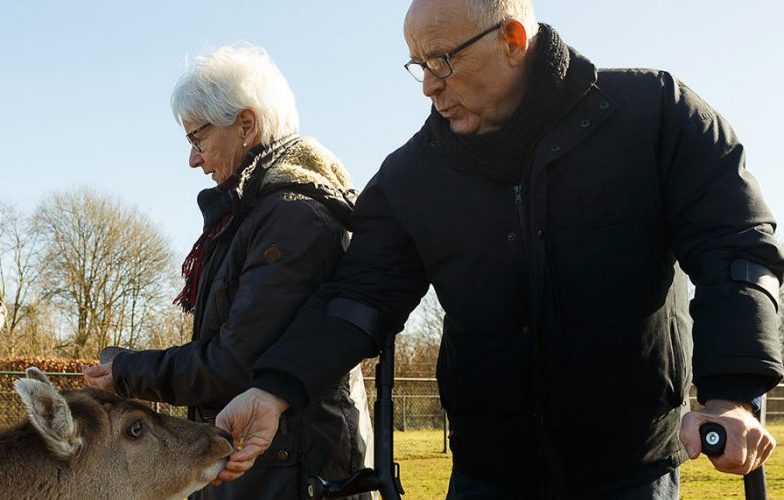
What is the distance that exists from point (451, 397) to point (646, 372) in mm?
846

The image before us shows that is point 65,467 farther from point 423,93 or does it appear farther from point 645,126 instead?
point 645,126

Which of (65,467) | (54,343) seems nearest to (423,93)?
(65,467)

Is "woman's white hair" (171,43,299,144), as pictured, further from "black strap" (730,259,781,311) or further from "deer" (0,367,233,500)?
"black strap" (730,259,781,311)

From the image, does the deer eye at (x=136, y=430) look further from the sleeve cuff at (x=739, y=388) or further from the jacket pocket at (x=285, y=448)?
the sleeve cuff at (x=739, y=388)

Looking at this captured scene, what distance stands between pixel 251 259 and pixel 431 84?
1260 mm

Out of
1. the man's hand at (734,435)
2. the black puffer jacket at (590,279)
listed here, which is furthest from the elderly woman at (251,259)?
the man's hand at (734,435)

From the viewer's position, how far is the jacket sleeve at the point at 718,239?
2975 millimetres

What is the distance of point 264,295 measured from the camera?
439cm

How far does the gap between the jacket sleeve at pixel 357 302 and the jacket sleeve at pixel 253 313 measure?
0.22m

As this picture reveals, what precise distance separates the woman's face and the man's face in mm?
1398

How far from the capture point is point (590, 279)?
3574mm

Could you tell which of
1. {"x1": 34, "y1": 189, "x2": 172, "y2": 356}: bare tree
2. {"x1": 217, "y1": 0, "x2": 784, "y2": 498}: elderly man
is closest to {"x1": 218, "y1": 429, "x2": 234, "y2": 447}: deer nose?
{"x1": 217, "y1": 0, "x2": 784, "y2": 498}: elderly man

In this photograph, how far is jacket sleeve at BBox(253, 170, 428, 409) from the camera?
4.02 m

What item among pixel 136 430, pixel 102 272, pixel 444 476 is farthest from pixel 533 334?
pixel 102 272
